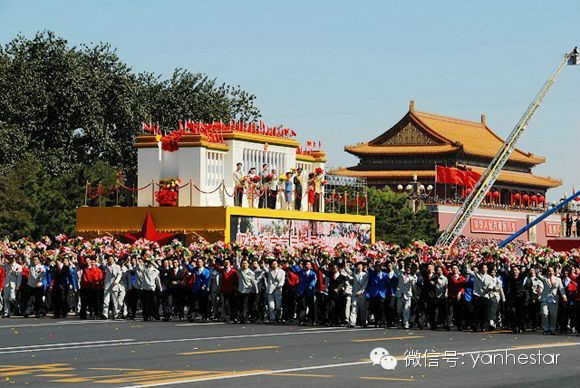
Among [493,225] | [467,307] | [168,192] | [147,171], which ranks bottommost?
[467,307]

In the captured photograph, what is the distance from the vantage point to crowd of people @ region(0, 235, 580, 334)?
1268 inches

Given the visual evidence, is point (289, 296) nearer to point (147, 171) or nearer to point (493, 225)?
point (147, 171)

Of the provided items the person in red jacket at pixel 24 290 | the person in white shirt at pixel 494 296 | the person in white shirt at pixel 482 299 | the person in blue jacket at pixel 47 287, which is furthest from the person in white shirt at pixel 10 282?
the person in white shirt at pixel 494 296

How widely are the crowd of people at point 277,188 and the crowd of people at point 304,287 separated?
10698mm

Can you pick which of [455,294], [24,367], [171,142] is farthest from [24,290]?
[24,367]

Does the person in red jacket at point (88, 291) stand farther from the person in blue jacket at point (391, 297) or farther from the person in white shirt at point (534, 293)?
the person in white shirt at point (534, 293)

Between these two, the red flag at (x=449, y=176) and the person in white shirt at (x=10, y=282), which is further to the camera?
the red flag at (x=449, y=176)

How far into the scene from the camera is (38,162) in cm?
6806

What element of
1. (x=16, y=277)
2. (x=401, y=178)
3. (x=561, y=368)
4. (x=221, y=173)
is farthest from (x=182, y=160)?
(x=401, y=178)

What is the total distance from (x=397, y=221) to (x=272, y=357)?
5868 cm

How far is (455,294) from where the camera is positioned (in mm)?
32438

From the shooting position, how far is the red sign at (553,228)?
97.0m

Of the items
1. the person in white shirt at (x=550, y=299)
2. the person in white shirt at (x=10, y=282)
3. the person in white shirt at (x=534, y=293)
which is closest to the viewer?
the person in white shirt at (x=550, y=299)

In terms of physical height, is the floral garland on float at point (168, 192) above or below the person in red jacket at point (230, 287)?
above
